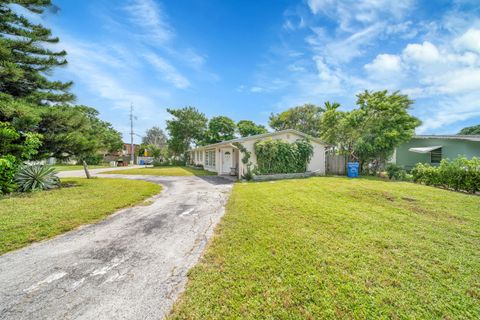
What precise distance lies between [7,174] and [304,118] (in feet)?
98.1

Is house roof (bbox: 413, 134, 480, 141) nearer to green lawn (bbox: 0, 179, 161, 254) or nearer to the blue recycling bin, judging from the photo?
the blue recycling bin

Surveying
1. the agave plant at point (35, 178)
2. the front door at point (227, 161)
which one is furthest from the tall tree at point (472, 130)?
the agave plant at point (35, 178)

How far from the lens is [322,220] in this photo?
458cm

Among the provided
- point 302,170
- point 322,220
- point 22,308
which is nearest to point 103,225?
point 22,308

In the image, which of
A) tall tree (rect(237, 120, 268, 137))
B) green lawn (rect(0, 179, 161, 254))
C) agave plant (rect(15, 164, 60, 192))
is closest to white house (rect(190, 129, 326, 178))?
green lawn (rect(0, 179, 161, 254))

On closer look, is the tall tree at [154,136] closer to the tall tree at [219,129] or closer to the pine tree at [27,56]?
the tall tree at [219,129]

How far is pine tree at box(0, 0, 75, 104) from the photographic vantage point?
770 centimetres

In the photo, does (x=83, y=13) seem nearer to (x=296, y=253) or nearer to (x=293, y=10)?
(x=293, y=10)

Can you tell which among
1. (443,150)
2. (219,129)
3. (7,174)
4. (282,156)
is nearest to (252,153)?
(282,156)

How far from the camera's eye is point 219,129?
3006cm

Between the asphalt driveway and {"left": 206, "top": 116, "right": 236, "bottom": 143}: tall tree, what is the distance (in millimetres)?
25821

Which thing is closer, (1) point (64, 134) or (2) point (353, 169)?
(1) point (64, 134)

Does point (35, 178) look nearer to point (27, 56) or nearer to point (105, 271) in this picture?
point (27, 56)

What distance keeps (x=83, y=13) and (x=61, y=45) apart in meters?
4.24
